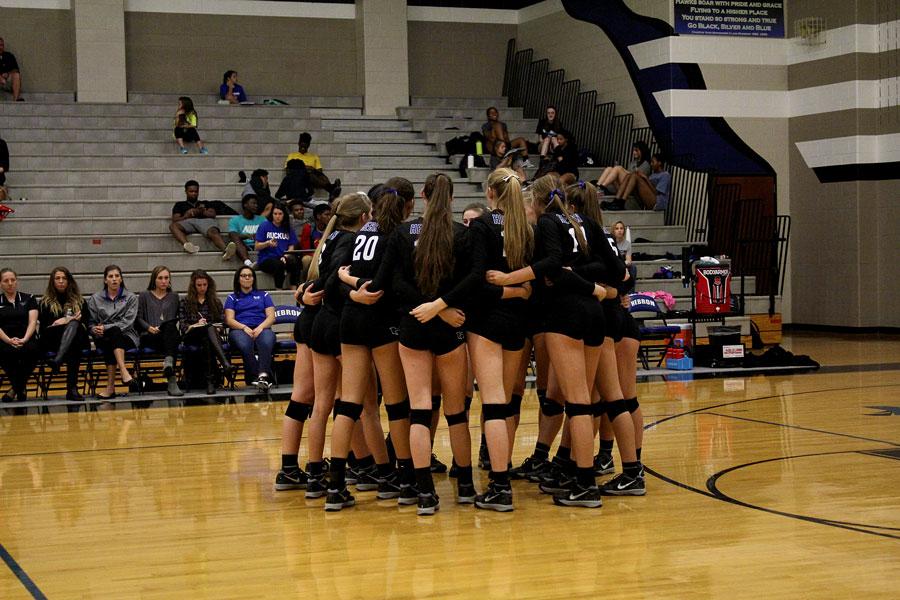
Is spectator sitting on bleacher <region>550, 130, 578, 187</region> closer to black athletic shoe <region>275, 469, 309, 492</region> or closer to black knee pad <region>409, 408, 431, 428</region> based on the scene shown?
black athletic shoe <region>275, 469, 309, 492</region>

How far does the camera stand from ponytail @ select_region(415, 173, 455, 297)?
5.50 metres

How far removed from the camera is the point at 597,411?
19.9ft

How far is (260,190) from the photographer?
15164 millimetres

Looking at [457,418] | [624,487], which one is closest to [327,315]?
[457,418]

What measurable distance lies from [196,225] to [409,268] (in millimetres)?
9786

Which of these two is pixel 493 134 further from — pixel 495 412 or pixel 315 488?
pixel 495 412

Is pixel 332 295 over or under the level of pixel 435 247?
under

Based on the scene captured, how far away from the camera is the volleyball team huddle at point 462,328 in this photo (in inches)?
219

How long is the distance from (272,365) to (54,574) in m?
6.61

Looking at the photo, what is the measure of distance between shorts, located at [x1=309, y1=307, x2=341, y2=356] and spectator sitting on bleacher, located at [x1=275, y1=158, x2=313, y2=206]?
9.57 meters

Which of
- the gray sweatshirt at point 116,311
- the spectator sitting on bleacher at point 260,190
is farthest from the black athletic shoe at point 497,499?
the spectator sitting on bleacher at point 260,190

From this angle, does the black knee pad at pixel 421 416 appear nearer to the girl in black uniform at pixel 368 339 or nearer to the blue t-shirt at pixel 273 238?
the girl in black uniform at pixel 368 339

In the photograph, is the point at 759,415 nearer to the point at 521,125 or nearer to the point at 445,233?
the point at 445,233

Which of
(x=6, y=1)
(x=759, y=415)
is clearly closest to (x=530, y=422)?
(x=759, y=415)
